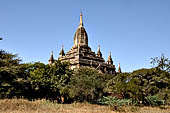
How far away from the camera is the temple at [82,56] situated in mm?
38219

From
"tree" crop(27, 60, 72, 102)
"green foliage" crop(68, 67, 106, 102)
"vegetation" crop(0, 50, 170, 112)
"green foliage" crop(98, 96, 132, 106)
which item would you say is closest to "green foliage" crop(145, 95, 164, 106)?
"vegetation" crop(0, 50, 170, 112)

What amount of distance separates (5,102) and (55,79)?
34.2 ft

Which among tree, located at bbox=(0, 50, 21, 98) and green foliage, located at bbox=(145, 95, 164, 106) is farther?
green foliage, located at bbox=(145, 95, 164, 106)

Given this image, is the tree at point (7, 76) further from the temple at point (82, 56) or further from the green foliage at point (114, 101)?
Result: the temple at point (82, 56)

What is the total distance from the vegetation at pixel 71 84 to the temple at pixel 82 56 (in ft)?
39.2

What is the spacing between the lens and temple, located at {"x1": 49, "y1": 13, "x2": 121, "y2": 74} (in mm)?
38219

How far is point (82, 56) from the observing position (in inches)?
1545

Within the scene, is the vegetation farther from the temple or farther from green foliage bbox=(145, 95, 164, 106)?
the temple

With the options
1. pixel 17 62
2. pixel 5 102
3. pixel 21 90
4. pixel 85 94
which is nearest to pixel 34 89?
pixel 21 90

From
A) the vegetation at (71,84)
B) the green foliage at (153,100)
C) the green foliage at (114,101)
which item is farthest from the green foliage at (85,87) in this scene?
the green foliage at (153,100)

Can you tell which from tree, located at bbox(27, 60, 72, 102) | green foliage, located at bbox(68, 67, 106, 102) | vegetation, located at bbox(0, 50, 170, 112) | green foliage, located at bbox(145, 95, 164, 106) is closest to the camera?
vegetation, located at bbox(0, 50, 170, 112)

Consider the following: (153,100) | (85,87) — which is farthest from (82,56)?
(153,100)

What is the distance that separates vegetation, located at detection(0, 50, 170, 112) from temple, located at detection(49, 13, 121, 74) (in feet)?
39.2

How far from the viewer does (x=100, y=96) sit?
2406cm
